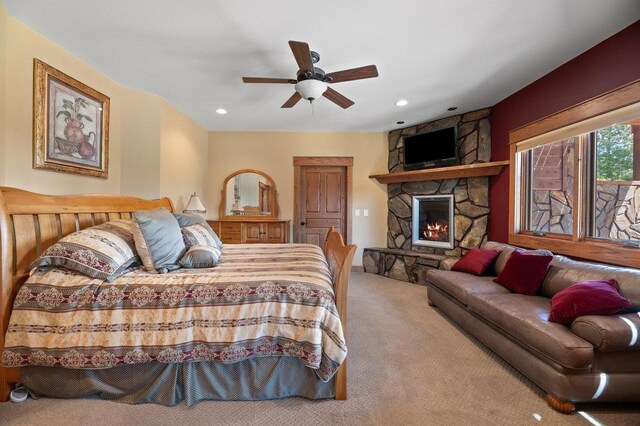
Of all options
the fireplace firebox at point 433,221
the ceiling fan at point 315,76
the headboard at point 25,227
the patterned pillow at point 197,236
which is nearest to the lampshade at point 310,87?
the ceiling fan at point 315,76

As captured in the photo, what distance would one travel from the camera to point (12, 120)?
6.37ft

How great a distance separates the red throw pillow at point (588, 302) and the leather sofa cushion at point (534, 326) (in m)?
0.08

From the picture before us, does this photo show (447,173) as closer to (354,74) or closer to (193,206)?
(354,74)

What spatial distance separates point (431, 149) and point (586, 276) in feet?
8.61

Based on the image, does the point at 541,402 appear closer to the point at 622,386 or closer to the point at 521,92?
the point at 622,386

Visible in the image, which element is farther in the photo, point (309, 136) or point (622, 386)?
point (309, 136)

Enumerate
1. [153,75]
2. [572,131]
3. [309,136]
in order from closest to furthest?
1. [572,131]
2. [153,75]
3. [309,136]

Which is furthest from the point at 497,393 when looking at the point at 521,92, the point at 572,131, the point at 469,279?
the point at 521,92

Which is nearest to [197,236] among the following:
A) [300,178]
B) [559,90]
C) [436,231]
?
[300,178]

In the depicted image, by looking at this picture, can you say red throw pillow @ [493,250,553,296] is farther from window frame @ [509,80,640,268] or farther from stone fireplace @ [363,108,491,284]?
stone fireplace @ [363,108,491,284]

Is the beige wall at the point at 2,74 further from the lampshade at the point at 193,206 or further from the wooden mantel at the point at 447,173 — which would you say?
the wooden mantel at the point at 447,173

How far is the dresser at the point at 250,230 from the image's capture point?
4.38 metres

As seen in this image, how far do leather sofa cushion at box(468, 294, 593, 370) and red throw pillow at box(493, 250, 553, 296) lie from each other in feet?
0.30

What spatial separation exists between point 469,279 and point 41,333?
3.35 meters
